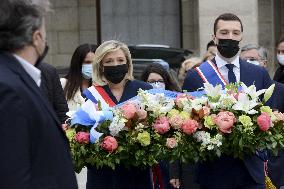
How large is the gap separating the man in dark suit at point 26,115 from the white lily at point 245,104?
241 cm

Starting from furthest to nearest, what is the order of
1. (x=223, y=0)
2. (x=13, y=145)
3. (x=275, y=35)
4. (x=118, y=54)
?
(x=275, y=35)
(x=223, y=0)
(x=118, y=54)
(x=13, y=145)

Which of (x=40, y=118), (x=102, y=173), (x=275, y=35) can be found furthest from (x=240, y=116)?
(x=275, y=35)

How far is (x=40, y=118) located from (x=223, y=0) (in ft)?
38.4

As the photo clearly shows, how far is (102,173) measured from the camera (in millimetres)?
6016

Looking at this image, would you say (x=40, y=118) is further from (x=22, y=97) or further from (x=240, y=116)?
(x=240, y=116)

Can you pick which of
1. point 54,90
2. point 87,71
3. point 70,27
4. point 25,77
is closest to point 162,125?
point 54,90

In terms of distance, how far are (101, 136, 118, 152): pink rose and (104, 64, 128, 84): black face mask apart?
826 mm

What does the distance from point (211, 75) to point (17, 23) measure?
3.11 m

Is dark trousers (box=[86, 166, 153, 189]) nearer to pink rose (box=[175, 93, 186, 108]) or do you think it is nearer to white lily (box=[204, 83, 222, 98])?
pink rose (box=[175, 93, 186, 108])

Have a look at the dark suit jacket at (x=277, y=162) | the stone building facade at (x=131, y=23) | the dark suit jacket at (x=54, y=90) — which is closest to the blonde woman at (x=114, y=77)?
the dark suit jacket at (x=54, y=90)

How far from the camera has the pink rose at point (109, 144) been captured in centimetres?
566

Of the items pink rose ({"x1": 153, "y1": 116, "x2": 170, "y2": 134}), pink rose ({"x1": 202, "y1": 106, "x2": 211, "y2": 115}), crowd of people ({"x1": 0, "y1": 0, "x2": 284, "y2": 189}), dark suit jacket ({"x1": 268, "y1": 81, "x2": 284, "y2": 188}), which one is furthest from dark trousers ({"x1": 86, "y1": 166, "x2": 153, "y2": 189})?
dark suit jacket ({"x1": 268, "y1": 81, "x2": 284, "y2": 188})

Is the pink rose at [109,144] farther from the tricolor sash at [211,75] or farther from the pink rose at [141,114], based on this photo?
the tricolor sash at [211,75]

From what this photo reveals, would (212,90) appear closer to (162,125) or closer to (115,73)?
(162,125)
